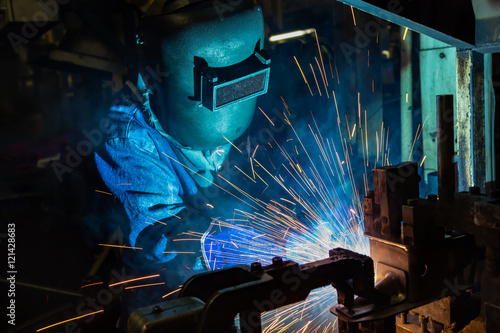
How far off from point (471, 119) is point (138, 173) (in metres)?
2.27

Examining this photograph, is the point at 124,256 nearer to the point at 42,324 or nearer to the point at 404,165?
the point at 42,324

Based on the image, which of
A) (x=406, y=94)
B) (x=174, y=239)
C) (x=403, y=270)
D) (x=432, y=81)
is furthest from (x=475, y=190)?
(x=406, y=94)

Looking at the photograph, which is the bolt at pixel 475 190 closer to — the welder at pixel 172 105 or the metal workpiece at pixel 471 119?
the metal workpiece at pixel 471 119

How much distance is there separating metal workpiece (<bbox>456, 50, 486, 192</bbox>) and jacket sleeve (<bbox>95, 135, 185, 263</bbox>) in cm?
199

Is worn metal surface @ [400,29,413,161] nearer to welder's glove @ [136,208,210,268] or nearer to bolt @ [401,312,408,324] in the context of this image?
welder's glove @ [136,208,210,268]

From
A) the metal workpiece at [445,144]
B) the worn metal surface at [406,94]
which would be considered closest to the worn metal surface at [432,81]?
the worn metal surface at [406,94]

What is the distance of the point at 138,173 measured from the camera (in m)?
2.82

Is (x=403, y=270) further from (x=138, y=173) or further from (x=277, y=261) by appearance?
(x=138, y=173)

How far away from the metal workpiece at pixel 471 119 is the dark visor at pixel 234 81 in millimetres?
1302

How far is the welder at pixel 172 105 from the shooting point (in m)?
2.72

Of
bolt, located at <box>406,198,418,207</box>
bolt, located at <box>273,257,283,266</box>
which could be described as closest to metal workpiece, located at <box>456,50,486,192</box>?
bolt, located at <box>406,198,418,207</box>

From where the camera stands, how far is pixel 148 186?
2.83 metres

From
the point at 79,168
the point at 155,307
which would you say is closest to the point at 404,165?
the point at 155,307

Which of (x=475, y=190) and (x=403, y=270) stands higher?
(x=475, y=190)
